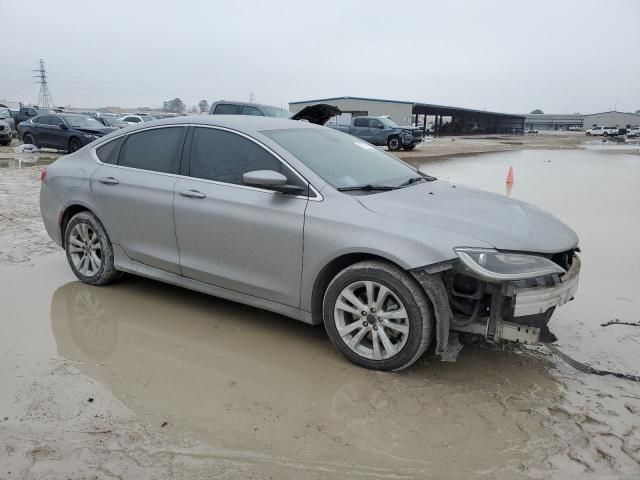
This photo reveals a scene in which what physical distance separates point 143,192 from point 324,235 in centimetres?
185

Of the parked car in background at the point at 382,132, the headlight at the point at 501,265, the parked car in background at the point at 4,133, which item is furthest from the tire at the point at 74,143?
the headlight at the point at 501,265

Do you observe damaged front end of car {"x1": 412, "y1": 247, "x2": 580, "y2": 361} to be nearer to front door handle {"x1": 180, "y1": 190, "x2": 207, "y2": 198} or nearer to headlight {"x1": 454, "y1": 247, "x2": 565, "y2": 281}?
headlight {"x1": 454, "y1": 247, "x2": 565, "y2": 281}

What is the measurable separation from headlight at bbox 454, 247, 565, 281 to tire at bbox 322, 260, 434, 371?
375 mm

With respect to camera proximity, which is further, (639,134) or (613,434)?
(639,134)

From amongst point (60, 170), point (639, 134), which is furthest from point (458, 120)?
point (60, 170)

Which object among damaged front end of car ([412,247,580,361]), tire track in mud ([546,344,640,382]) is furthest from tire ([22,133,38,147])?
tire track in mud ([546,344,640,382])

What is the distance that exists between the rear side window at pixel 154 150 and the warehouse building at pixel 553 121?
481 feet

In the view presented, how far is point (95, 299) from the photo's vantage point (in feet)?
16.1

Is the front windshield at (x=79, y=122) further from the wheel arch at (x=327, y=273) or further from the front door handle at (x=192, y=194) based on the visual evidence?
the wheel arch at (x=327, y=273)

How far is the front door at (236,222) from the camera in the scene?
383cm

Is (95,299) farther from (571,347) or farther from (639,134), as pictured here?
(639,134)

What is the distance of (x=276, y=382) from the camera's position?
3.50 metres

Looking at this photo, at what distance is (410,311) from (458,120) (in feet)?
257

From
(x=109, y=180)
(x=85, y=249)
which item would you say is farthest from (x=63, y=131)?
(x=109, y=180)
